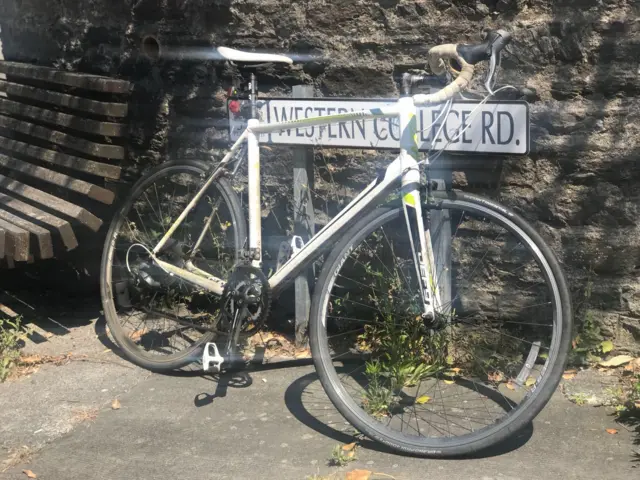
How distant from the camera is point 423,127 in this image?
3.68 metres

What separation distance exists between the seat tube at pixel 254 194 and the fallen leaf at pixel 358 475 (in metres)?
1.09

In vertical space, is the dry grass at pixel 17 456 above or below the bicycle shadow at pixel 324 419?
below

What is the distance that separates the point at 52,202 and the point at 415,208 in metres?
2.07

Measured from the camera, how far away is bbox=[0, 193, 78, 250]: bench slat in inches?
158

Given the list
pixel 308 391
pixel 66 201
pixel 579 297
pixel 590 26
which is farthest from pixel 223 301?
pixel 590 26

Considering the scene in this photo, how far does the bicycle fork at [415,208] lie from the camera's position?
10.5 ft

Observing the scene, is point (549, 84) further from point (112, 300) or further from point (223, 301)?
point (112, 300)

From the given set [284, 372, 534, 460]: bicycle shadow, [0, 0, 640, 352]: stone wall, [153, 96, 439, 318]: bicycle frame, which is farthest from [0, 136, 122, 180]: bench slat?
[284, 372, 534, 460]: bicycle shadow

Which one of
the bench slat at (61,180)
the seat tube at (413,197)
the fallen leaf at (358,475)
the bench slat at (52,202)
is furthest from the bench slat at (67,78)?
the fallen leaf at (358,475)

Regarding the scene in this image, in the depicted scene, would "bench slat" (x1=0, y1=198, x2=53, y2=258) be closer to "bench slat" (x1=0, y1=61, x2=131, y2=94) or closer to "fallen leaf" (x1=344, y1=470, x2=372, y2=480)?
"bench slat" (x1=0, y1=61, x2=131, y2=94)

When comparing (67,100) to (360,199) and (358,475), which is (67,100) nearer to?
(360,199)

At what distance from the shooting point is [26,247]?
392 cm

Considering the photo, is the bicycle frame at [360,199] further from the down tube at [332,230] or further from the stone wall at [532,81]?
the stone wall at [532,81]

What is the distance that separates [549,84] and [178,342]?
2.29m
